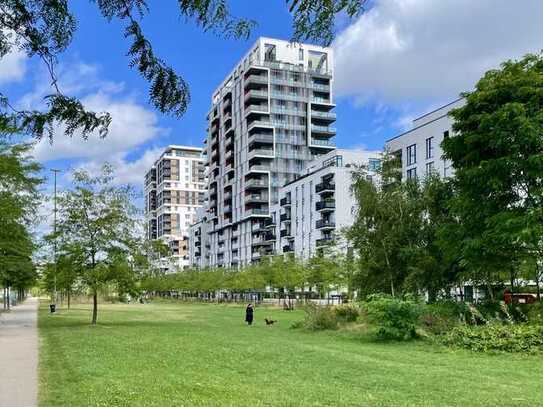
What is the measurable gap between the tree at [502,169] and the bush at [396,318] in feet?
10.7

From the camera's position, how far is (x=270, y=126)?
12462 centimetres

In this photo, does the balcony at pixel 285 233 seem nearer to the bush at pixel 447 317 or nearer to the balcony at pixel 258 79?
the balcony at pixel 258 79

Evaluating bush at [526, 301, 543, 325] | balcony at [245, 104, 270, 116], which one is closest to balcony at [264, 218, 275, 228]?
balcony at [245, 104, 270, 116]

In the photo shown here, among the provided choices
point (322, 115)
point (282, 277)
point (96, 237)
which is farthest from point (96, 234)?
point (322, 115)

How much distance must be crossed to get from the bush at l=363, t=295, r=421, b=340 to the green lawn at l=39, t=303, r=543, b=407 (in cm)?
92

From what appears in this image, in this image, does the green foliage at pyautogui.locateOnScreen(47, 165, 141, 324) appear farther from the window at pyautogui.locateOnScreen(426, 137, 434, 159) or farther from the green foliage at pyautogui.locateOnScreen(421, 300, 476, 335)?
the window at pyautogui.locateOnScreen(426, 137, 434, 159)

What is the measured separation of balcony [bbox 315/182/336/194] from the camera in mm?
104688

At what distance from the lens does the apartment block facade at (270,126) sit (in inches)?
4911

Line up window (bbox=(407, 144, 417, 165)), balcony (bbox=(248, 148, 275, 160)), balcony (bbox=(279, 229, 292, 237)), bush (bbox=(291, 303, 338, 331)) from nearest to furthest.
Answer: bush (bbox=(291, 303, 338, 331)) < window (bbox=(407, 144, 417, 165)) < balcony (bbox=(279, 229, 292, 237)) < balcony (bbox=(248, 148, 275, 160))

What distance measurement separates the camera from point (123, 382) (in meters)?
13.3

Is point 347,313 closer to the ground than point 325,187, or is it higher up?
closer to the ground

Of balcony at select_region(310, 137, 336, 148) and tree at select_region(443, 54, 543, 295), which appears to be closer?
tree at select_region(443, 54, 543, 295)

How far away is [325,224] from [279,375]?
298ft

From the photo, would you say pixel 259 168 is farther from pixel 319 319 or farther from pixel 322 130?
pixel 319 319
